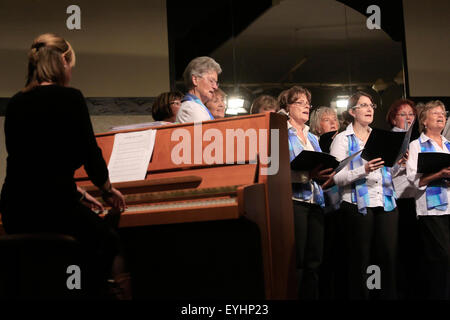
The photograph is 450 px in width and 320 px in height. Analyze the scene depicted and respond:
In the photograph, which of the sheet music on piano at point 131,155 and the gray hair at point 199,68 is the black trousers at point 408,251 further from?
the sheet music on piano at point 131,155

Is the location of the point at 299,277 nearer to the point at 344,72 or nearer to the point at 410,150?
the point at 410,150

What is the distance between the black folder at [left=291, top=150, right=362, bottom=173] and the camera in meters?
3.27

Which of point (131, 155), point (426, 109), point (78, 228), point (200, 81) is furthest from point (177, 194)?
point (426, 109)

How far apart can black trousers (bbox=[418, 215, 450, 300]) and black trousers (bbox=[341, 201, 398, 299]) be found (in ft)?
Answer: 1.48

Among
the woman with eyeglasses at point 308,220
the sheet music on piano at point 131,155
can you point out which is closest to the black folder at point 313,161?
the woman with eyeglasses at point 308,220

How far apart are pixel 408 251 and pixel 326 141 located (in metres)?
1.11

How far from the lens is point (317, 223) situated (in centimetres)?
361

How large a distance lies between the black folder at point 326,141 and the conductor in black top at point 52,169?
2.66m

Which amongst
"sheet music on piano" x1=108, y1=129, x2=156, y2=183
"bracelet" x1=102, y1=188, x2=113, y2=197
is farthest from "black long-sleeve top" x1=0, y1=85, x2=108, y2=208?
"sheet music on piano" x1=108, y1=129, x2=156, y2=183

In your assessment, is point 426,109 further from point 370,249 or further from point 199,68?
point 199,68

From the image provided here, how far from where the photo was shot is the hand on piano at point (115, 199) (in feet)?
8.02

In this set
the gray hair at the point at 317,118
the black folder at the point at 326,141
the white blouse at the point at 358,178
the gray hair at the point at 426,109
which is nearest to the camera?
the white blouse at the point at 358,178

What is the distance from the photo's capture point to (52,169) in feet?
7.30
